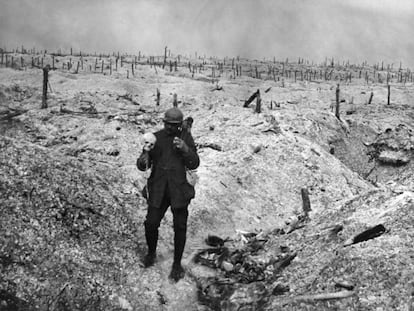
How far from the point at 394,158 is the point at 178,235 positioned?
47.9ft

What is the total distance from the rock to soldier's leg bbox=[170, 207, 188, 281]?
47.0 ft

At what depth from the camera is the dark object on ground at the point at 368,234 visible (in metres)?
5.25

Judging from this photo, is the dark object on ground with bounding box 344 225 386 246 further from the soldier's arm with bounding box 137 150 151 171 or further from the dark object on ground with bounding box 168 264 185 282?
the soldier's arm with bounding box 137 150 151 171

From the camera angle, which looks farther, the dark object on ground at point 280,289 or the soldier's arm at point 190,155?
the soldier's arm at point 190,155

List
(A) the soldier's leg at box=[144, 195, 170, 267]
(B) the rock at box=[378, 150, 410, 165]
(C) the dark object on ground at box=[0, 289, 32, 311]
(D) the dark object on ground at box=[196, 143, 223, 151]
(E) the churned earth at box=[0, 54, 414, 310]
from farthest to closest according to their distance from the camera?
(B) the rock at box=[378, 150, 410, 165] < (D) the dark object on ground at box=[196, 143, 223, 151] < (A) the soldier's leg at box=[144, 195, 170, 267] < (E) the churned earth at box=[0, 54, 414, 310] < (C) the dark object on ground at box=[0, 289, 32, 311]

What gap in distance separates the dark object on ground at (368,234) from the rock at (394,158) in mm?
13342

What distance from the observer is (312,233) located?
6258 millimetres

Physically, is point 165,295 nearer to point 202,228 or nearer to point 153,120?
point 202,228

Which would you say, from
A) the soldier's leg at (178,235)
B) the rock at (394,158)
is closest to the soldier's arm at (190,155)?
the soldier's leg at (178,235)

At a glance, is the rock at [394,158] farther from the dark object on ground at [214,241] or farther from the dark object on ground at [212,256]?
the dark object on ground at [212,256]

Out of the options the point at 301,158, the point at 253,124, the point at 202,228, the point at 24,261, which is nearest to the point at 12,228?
the point at 24,261

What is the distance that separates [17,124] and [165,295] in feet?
48.5

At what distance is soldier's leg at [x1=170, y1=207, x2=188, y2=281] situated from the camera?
5.18 meters

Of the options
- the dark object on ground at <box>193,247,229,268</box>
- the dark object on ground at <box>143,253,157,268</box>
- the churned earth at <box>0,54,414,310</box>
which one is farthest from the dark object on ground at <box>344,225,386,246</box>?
the dark object on ground at <box>143,253,157,268</box>
